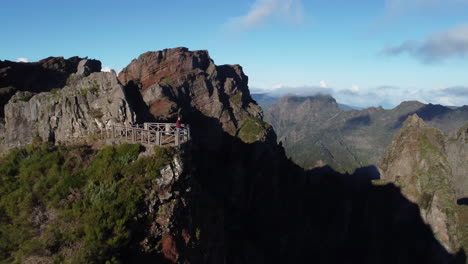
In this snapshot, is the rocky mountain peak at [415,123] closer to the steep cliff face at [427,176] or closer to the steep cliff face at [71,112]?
the steep cliff face at [427,176]

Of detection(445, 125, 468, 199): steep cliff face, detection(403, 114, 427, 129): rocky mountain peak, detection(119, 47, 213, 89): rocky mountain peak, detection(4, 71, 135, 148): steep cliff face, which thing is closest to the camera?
detection(4, 71, 135, 148): steep cliff face

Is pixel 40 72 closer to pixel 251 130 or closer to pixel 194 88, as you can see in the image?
pixel 194 88

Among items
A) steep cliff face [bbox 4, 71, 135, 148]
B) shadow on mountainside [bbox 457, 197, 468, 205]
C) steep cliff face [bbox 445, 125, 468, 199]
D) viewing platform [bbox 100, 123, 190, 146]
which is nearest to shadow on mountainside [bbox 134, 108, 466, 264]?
steep cliff face [bbox 4, 71, 135, 148]

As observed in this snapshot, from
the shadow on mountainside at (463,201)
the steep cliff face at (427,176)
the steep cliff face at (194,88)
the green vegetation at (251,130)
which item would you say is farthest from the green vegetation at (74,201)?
the shadow on mountainside at (463,201)

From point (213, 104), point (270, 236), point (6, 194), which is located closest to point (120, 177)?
point (6, 194)

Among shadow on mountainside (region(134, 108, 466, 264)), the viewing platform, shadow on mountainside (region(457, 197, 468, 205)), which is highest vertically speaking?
the viewing platform

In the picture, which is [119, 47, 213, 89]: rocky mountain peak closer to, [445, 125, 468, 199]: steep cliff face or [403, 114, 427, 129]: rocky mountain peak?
[403, 114, 427, 129]: rocky mountain peak
